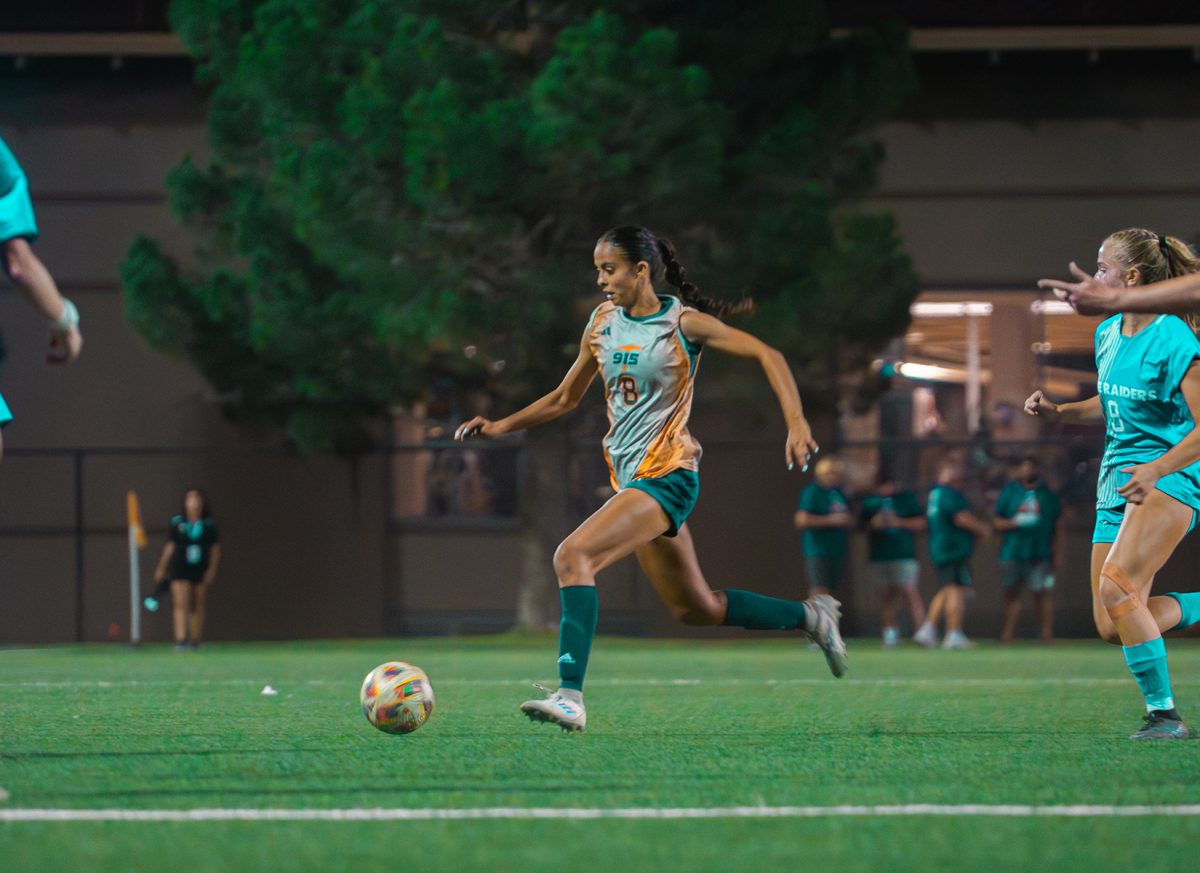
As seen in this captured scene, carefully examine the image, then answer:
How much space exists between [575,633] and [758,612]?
4.17 feet

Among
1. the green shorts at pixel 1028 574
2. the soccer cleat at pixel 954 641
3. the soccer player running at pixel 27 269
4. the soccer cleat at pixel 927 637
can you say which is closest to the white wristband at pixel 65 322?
the soccer player running at pixel 27 269

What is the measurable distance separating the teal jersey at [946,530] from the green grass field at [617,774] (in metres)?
7.29

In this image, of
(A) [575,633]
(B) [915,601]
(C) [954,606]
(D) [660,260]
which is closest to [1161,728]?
(A) [575,633]

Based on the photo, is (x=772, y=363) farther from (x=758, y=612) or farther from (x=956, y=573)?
(x=956, y=573)

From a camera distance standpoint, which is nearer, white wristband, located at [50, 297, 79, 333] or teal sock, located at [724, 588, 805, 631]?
white wristband, located at [50, 297, 79, 333]

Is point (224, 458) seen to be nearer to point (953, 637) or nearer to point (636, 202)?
point (636, 202)

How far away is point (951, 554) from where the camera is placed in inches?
789

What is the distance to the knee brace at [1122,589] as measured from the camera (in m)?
7.50

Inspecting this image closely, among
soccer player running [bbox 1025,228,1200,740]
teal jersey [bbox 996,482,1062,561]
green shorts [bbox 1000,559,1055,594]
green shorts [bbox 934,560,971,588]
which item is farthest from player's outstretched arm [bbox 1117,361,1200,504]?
green shorts [bbox 1000,559,1055,594]

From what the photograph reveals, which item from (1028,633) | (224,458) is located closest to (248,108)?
(224,458)

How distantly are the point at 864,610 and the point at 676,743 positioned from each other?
17.0 m

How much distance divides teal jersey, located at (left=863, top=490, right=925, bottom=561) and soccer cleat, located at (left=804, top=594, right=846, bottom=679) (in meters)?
11.5

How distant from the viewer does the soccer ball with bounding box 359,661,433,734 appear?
25.4 ft

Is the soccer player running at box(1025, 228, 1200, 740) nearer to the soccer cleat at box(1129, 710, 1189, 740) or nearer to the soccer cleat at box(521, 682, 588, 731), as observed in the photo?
the soccer cleat at box(1129, 710, 1189, 740)
